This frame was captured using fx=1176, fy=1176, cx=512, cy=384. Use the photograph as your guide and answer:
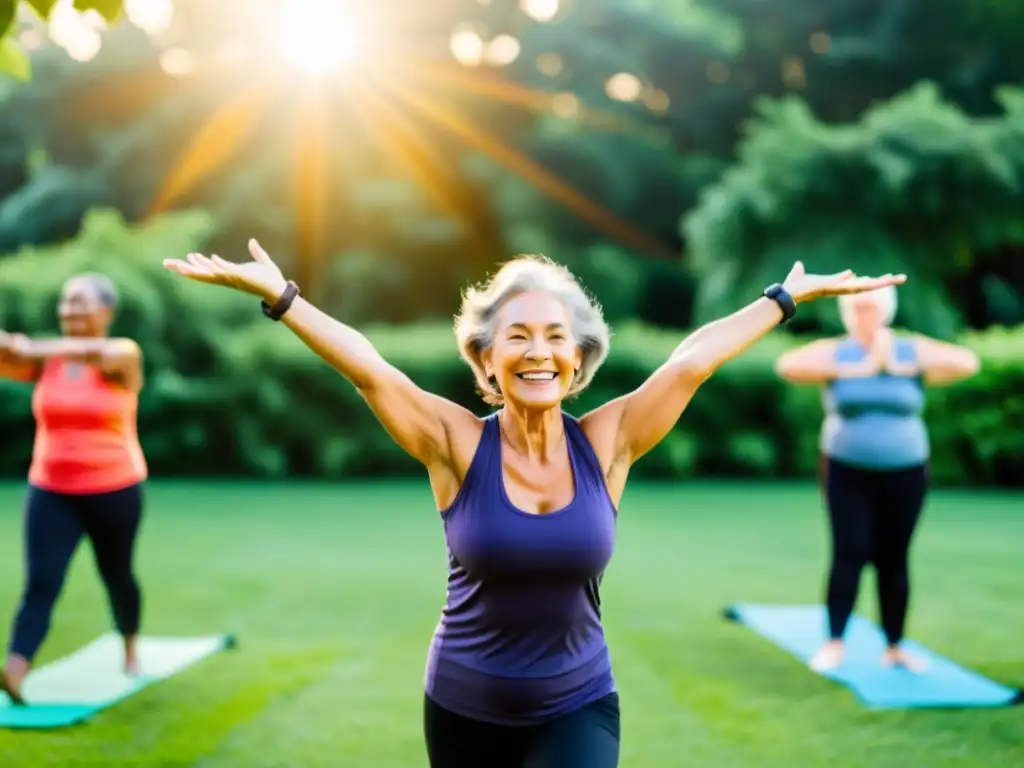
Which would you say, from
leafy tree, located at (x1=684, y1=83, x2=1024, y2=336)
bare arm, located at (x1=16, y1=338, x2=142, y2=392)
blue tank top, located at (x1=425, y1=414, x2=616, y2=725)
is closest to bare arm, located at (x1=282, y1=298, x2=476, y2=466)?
blue tank top, located at (x1=425, y1=414, x2=616, y2=725)

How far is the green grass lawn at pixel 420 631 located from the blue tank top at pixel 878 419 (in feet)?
3.63

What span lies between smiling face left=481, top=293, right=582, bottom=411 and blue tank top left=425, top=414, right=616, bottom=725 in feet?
0.56

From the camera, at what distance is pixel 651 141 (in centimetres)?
2770

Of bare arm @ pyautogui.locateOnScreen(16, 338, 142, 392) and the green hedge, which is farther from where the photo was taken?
the green hedge

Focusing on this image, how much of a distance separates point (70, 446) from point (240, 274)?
3.04 meters

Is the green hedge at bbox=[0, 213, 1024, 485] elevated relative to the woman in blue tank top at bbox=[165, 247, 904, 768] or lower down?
elevated

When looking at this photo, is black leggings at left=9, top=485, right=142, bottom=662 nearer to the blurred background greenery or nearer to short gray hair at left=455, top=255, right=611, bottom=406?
short gray hair at left=455, top=255, right=611, bottom=406

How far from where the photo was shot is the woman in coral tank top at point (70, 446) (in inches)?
203

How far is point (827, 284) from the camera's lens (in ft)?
9.66

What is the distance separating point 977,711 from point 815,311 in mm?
14123

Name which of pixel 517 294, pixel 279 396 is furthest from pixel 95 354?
pixel 279 396

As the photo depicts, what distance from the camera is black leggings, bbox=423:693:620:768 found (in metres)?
2.49

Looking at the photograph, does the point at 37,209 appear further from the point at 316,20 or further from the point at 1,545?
the point at 1,545

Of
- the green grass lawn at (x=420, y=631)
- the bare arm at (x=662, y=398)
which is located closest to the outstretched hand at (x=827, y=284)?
the bare arm at (x=662, y=398)
